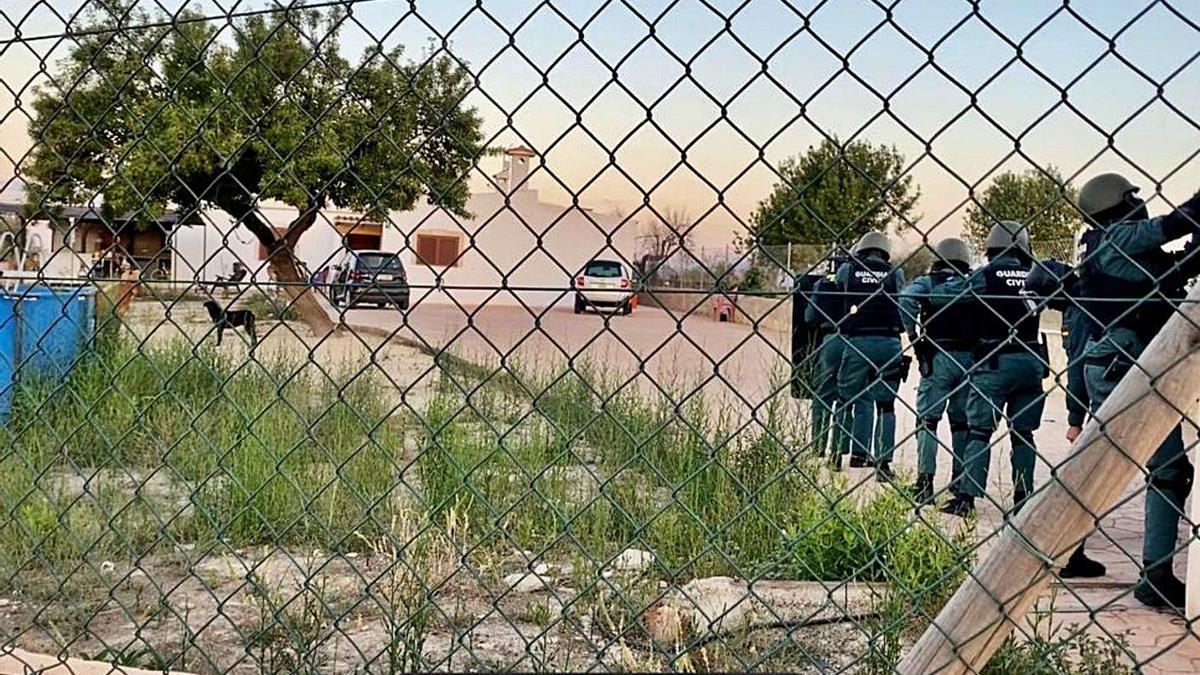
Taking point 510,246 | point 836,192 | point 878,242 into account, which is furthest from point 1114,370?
point 510,246

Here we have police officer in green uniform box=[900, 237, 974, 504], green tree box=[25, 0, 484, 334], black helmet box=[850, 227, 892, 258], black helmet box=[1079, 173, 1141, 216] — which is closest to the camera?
green tree box=[25, 0, 484, 334]

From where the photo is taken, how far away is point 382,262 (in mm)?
1708

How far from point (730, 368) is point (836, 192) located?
5.82m

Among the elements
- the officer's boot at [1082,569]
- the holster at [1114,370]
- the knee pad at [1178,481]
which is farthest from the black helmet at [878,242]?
the officer's boot at [1082,569]

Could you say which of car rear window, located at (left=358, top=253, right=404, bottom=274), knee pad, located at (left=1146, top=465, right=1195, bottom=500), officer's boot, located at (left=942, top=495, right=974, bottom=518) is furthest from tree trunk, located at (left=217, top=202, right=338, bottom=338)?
knee pad, located at (left=1146, top=465, right=1195, bottom=500)

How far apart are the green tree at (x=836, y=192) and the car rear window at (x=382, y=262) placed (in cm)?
60

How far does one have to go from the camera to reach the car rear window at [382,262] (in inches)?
64.5

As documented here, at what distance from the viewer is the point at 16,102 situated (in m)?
1.92

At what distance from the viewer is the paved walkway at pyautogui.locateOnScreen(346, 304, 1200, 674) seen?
64.0 inches

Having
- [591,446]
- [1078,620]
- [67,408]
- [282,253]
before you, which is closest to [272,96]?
[282,253]

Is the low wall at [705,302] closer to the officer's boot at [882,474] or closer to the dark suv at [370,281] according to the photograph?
the officer's boot at [882,474]

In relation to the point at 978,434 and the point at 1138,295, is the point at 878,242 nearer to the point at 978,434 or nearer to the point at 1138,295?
the point at 1138,295

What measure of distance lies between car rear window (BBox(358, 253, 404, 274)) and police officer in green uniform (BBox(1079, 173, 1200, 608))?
108 cm

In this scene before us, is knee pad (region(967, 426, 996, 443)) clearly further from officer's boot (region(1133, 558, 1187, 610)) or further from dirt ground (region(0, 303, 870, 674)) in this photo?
dirt ground (region(0, 303, 870, 674))
